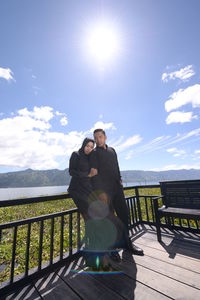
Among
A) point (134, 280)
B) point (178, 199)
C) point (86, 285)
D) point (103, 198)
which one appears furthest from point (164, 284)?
point (178, 199)

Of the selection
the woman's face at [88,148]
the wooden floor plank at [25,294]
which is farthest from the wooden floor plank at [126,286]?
the woman's face at [88,148]

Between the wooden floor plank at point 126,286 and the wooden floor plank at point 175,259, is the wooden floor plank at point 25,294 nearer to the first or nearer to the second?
the wooden floor plank at point 126,286

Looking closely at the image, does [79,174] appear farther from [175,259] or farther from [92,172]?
[175,259]

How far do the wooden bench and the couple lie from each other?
2.66 feet

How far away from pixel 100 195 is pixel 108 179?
0.28 metres

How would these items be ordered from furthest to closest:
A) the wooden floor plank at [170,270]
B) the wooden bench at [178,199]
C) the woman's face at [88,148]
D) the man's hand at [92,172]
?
the wooden bench at [178,199] → the woman's face at [88,148] → the man's hand at [92,172] → the wooden floor plank at [170,270]

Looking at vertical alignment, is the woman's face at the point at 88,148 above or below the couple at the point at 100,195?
above

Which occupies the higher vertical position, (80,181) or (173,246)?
(80,181)

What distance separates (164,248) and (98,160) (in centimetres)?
192

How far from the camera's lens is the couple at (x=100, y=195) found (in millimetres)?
1875

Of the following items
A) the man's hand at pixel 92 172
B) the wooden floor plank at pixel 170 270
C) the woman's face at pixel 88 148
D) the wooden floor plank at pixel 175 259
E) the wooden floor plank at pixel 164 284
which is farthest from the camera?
the woman's face at pixel 88 148

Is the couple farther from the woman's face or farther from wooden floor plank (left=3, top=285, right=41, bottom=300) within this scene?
wooden floor plank (left=3, top=285, right=41, bottom=300)

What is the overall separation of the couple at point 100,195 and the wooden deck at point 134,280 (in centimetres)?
22

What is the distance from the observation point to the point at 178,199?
287cm
